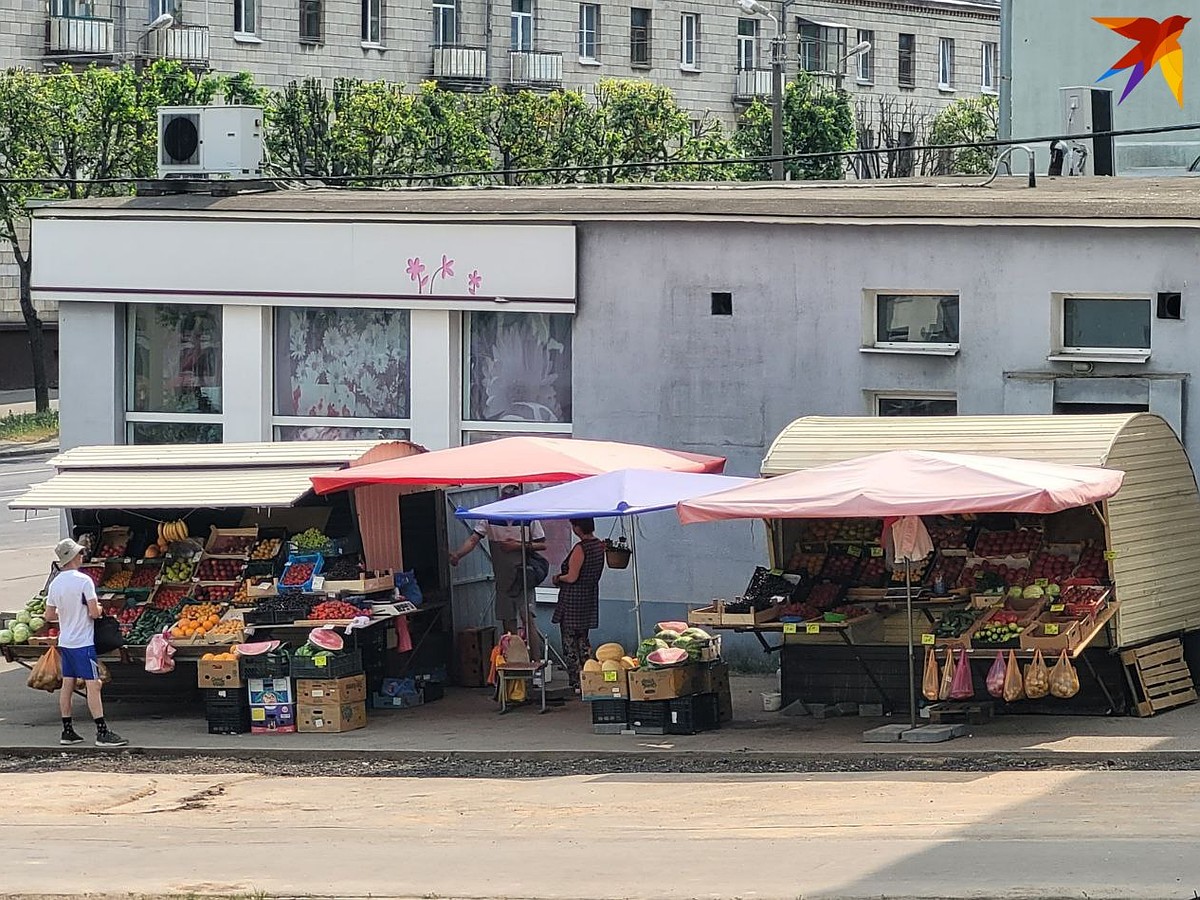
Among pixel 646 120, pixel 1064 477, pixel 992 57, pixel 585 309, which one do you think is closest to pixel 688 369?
pixel 585 309

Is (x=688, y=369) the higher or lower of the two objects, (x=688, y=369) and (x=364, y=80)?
Answer: the lower

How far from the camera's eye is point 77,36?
55.1 metres

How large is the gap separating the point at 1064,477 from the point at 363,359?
25.1ft

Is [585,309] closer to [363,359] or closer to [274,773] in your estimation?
[363,359]

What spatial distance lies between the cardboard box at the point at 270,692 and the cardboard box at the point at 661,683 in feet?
8.79

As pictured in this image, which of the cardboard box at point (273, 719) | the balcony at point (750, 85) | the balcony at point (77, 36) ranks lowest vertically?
the cardboard box at point (273, 719)

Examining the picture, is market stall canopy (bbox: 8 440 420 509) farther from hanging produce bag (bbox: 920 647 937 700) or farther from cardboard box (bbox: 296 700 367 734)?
hanging produce bag (bbox: 920 647 937 700)

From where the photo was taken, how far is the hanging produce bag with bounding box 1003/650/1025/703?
1496 cm

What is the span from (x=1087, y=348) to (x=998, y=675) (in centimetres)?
358

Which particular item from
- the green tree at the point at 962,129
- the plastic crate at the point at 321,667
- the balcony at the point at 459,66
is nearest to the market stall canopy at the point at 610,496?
the plastic crate at the point at 321,667

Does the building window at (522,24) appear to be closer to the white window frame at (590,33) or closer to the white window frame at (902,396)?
the white window frame at (590,33)

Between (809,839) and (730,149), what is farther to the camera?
(730,149)

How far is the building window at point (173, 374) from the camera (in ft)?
67.3

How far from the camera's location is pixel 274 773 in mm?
15000
